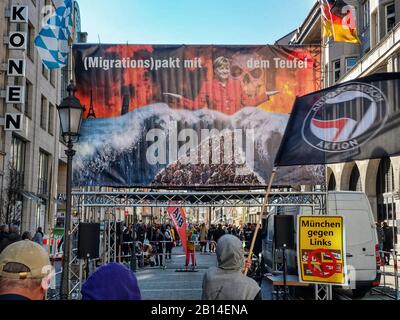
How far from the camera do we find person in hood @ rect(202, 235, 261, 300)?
4.25 m

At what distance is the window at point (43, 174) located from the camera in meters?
35.8

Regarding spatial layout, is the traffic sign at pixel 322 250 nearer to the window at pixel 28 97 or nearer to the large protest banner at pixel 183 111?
the large protest banner at pixel 183 111

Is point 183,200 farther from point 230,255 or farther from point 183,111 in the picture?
point 230,255

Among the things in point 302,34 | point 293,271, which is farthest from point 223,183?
point 302,34

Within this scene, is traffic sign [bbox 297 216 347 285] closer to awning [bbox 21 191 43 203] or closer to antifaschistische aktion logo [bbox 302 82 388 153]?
antifaschistische aktion logo [bbox 302 82 388 153]

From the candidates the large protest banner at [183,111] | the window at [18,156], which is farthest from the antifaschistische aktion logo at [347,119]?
the window at [18,156]

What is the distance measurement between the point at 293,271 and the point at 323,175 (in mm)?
2560

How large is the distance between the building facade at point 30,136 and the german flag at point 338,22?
1389 cm

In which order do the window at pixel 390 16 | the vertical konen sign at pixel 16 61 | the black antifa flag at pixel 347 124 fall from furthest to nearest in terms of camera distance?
the window at pixel 390 16, the vertical konen sign at pixel 16 61, the black antifa flag at pixel 347 124

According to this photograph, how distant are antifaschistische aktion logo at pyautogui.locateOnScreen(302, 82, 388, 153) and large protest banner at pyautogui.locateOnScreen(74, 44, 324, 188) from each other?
5784 mm

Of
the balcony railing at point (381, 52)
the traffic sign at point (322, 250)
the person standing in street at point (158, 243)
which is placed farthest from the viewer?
the balcony railing at point (381, 52)

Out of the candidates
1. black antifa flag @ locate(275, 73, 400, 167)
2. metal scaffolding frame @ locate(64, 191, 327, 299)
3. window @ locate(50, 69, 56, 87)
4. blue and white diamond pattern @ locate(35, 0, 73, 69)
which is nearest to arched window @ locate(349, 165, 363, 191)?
metal scaffolding frame @ locate(64, 191, 327, 299)
